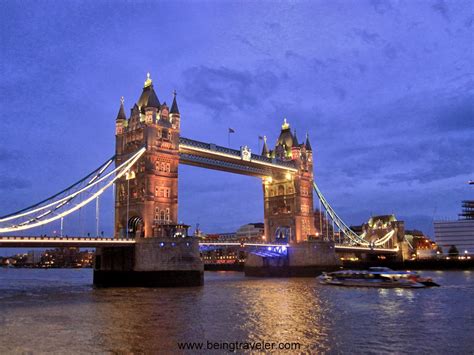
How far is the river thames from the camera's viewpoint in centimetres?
2325

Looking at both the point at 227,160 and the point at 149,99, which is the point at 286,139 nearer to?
the point at 227,160

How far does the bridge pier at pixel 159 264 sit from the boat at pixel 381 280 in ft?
51.5

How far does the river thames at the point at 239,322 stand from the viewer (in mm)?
23250

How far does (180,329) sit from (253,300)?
16.2m

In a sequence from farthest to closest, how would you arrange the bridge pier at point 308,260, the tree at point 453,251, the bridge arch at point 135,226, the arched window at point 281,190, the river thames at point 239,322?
the tree at point 453,251, the arched window at point 281,190, the bridge pier at point 308,260, the bridge arch at point 135,226, the river thames at point 239,322

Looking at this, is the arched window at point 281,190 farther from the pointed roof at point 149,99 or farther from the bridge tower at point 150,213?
the pointed roof at point 149,99

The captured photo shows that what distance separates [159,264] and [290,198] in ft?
128

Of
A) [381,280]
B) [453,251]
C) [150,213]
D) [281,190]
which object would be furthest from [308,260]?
[453,251]

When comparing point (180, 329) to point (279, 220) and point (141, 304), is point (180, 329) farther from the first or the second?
point (279, 220)

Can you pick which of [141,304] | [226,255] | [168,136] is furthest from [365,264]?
[141,304]

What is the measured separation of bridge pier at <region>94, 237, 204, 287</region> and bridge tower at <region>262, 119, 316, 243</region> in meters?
32.5

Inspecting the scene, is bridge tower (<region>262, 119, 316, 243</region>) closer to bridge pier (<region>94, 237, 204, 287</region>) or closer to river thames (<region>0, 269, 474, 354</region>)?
bridge pier (<region>94, 237, 204, 287</region>)

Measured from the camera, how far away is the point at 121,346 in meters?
22.9

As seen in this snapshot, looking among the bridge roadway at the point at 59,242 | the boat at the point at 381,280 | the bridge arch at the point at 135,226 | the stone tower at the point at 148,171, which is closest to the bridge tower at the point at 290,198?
the boat at the point at 381,280
